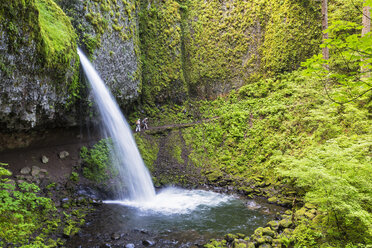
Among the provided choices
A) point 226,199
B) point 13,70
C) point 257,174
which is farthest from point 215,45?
point 13,70

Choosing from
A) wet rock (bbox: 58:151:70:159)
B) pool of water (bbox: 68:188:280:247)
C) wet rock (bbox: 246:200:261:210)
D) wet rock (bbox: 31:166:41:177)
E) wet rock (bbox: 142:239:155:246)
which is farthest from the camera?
wet rock (bbox: 58:151:70:159)

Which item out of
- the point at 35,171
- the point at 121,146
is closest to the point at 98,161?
the point at 121,146

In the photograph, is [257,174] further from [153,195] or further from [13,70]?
[13,70]

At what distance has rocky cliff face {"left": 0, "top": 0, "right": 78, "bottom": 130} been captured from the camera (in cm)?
586

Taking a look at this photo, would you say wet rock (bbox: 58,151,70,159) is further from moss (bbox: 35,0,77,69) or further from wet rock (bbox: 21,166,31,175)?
moss (bbox: 35,0,77,69)

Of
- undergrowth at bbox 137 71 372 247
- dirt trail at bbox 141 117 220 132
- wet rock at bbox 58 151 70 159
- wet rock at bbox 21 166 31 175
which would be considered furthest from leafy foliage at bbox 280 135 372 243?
dirt trail at bbox 141 117 220 132

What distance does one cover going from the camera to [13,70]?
621cm

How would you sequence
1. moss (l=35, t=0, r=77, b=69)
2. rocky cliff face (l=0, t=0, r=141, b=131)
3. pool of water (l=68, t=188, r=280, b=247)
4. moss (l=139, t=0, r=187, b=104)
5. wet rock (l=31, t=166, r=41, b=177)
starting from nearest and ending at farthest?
rocky cliff face (l=0, t=0, r=141, b=131) < pool of water (l=68, t=188, r=280, b=247) < moss (l=35, t=0, r=77, b=69) < wet rock (l=31, t=166, r=41, b=177) < moss (l=139, t=0, r=187, b=104)

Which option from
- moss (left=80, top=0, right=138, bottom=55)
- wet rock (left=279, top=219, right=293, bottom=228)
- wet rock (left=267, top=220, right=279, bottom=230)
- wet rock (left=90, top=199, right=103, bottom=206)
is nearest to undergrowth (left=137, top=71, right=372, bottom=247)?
wet rock (left=279, top=219, right=293, bottom=228)

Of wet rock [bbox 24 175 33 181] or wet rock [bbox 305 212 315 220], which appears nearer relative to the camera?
wet rock [bbox 305 212 315 220]

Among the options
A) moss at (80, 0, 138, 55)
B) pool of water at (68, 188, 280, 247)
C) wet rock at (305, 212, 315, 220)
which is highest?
moss at (80, 0, 138, 55)

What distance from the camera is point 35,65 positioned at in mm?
6848

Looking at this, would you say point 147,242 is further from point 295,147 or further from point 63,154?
point 295,147

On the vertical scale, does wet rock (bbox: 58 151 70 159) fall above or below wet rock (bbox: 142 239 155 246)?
above
